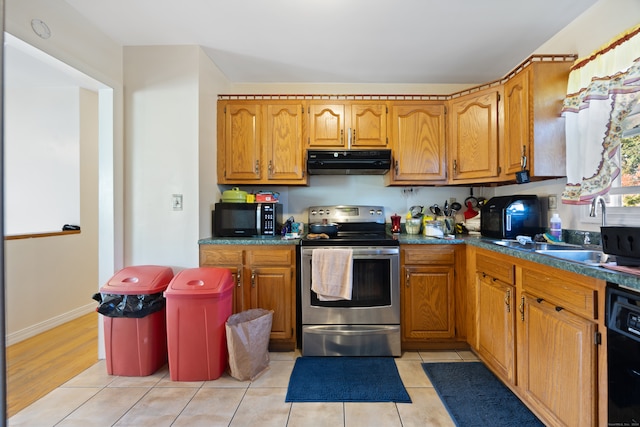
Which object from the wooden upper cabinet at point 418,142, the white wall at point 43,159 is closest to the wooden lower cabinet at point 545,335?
the wooden upper cabinet at point 418,142

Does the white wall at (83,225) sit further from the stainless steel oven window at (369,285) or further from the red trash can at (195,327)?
the stainless steel oven window at (369,285)

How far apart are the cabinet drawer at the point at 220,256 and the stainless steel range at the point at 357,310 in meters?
0.54

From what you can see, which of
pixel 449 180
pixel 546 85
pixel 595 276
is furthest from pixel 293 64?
pixel 595 276

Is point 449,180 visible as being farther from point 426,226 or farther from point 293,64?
point 293,64

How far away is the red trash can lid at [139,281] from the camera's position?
1.90 meters

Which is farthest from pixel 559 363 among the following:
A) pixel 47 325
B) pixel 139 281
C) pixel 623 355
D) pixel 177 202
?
pixel 47 325

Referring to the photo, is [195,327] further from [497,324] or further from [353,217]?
[497,324]

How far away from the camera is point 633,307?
0.97m

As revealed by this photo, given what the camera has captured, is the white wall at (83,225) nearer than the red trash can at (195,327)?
Yes

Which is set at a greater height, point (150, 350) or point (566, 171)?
point (566, 171)

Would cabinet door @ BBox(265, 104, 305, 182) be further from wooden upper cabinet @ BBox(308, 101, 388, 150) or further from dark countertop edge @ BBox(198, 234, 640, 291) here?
dark countertop edge @ BBox(198, 234, 640, 291)

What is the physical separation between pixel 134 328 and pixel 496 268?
2.47 metres

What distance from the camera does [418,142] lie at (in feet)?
8.52

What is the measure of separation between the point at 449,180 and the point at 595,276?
1.60 meters
